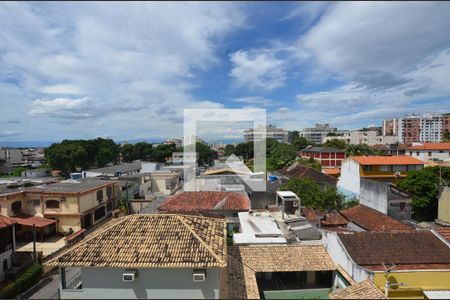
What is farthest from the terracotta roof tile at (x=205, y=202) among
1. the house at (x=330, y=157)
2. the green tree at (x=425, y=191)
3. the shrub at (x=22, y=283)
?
the house at (x=330, y=157)

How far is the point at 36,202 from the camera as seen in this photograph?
20.9 m

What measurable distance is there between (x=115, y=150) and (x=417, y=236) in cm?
6444

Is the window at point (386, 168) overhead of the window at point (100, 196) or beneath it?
overhead

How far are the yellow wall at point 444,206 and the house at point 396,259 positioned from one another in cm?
900

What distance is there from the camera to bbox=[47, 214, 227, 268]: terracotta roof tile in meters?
8.23

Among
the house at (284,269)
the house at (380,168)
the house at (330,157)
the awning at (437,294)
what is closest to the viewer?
the awning at (437,294)

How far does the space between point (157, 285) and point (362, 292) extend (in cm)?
682

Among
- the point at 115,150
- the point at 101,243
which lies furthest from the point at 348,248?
the point at 115,150

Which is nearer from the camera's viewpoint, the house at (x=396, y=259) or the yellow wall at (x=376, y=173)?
the house at (x=396, y=259)

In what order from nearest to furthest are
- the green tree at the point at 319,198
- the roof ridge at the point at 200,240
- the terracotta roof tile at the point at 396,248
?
1. the roof ridge at the point at 200,240
2. the terracotta roof tile at the point at 396,248
3. the green tree at the point at 319,198

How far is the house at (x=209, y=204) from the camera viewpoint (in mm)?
18188

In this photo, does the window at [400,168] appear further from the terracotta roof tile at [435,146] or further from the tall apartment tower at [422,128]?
the tall apartment tower at [422,128]

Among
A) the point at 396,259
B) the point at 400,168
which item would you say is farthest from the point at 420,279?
the point at 400,168

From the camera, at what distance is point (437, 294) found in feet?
33.0
